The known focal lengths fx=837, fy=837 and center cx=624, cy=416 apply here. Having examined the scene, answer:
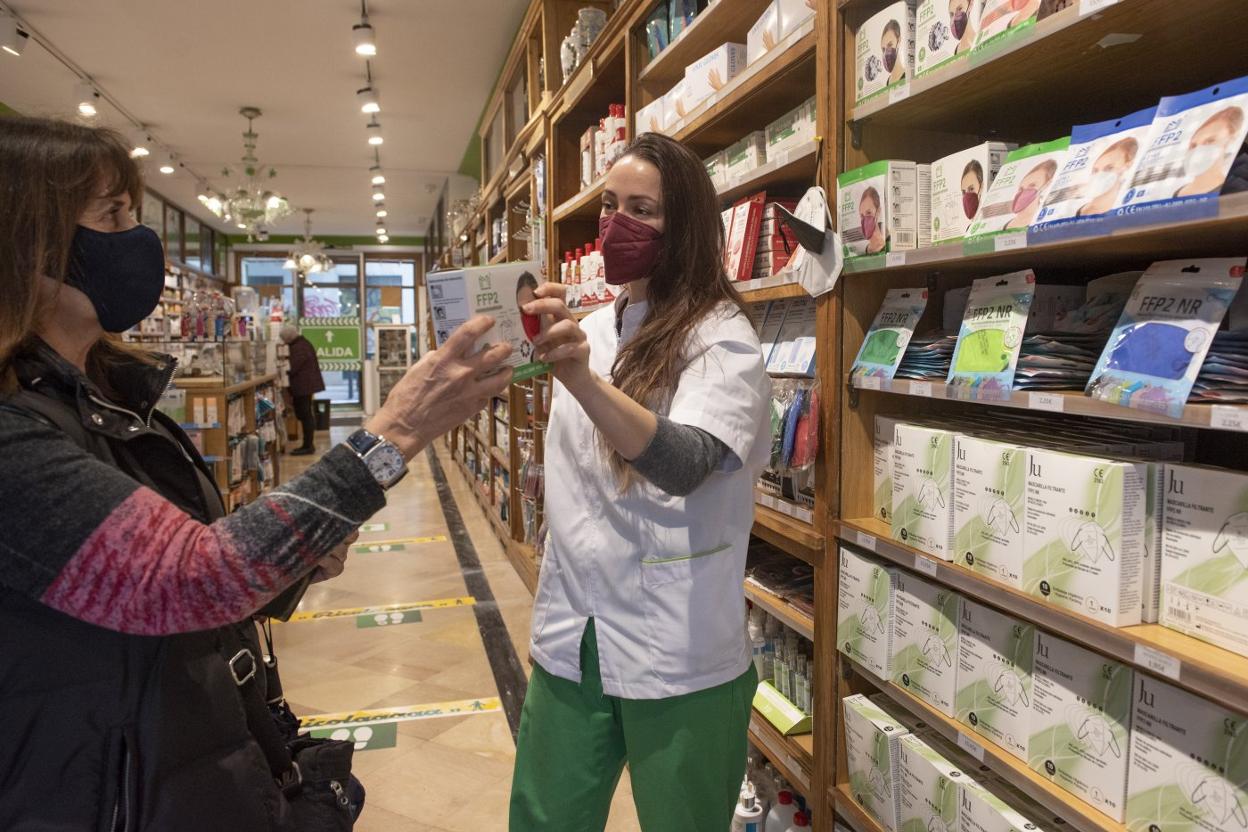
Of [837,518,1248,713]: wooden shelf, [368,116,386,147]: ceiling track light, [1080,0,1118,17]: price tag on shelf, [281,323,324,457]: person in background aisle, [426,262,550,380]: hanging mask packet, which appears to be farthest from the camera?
[281,323,324,457]: person in background aisle

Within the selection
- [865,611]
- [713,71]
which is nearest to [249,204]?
[713,71]

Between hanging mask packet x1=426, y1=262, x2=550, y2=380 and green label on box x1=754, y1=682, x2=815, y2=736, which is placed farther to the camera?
green label on box x1=754, y1=682, x2=815, y2=736

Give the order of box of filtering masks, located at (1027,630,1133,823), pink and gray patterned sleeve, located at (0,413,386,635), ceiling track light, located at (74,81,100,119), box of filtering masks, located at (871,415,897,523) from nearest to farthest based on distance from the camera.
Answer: pink and gray patterned sleeve, located at (0,413,386,635), box of filtering masks, located at (1027,630,1133,823), box of filtering masks, located at (871,415,897,523), ceiling track light, located at (74,81,100,119)

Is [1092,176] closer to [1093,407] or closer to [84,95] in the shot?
[1093,407]

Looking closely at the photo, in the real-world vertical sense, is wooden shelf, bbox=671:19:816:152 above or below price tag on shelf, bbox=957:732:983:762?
above

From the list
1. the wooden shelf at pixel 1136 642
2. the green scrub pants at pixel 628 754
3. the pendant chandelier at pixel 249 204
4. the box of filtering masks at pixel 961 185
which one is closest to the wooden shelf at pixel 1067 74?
the box of filtering masks at pixel 961 185

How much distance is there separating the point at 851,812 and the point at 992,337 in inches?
48.4

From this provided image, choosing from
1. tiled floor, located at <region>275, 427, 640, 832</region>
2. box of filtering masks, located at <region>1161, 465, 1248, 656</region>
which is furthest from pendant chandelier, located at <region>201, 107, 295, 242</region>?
box of filtering masks, located at <region>1161, 465, 1248, 656</region>

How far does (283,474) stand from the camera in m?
9.87

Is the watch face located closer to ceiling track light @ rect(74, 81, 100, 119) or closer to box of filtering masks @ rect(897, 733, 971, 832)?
box of filtering masks @ rect(897, 733, 971, 832)

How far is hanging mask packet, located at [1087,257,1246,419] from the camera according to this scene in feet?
4.20

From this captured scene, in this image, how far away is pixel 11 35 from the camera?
5988 mm

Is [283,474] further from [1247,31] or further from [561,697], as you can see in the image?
[1247,31]

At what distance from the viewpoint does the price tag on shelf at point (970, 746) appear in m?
1.74
